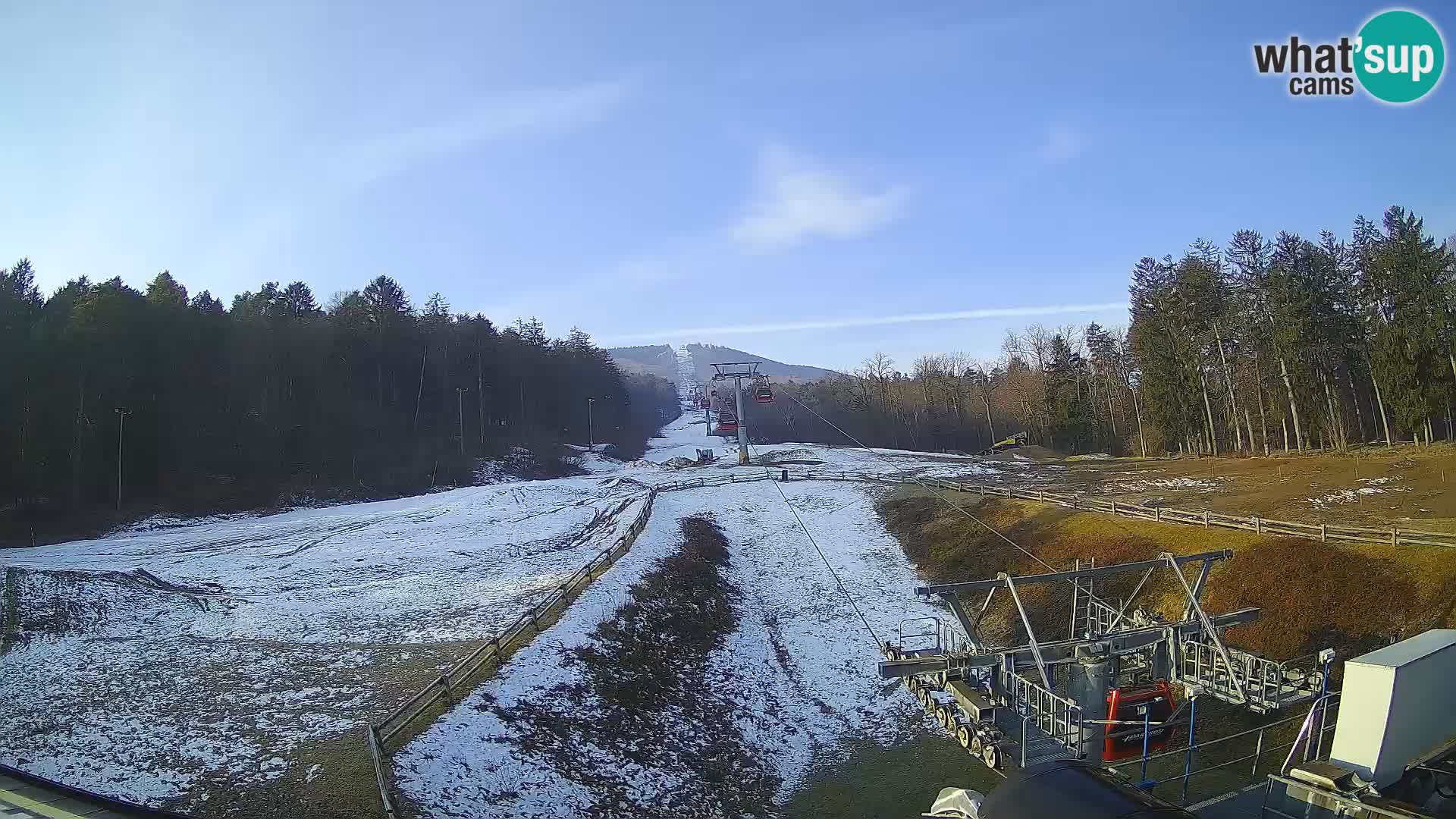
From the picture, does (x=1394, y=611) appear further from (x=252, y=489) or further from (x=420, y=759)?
(x=252, y=489)

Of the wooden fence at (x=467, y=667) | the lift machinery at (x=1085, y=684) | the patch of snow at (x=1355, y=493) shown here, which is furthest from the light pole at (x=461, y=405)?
the patch of snow at (x=1355, y=493)

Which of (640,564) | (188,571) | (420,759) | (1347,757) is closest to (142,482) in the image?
(188,571)

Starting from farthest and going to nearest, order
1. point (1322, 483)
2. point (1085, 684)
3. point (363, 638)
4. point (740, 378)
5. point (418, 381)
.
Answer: point (418, 381) < point (740, 378) < point (1322, 483) < point (363, 638) < point (1085, 684)

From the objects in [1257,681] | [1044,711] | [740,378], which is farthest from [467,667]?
[740,378]

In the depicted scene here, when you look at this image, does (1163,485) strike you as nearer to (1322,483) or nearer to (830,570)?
(1322,483)

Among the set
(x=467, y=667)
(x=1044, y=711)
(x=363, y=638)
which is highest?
(x=1044, y=711)

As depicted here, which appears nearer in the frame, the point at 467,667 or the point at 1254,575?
the point at 467,667
